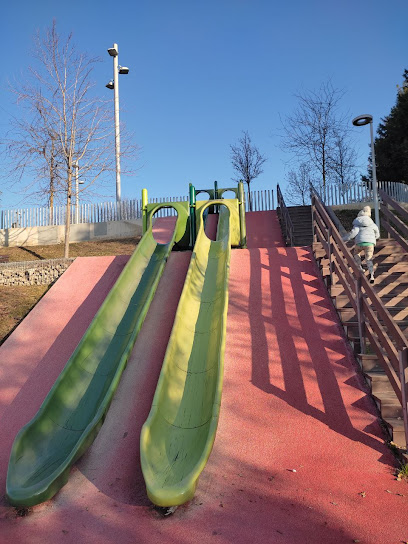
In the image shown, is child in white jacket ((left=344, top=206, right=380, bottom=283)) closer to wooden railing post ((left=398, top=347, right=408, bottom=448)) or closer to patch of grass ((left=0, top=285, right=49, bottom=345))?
wooden railing post ((left=398, top=347, right=408, bottom=448))

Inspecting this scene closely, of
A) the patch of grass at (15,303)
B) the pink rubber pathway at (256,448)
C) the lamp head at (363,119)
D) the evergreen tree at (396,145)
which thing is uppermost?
the evergreen tree at (396,145)

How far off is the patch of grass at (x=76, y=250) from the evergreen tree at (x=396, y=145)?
22.7m

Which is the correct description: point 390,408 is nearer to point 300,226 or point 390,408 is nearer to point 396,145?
point 300,226

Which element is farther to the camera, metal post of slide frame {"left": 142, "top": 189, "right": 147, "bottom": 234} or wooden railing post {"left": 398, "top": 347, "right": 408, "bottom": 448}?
metal post of slide frame {"left": 142, "top": 189, "right": 147, "bottom": 234}

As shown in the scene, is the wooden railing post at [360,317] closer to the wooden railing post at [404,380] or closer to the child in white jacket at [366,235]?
the wooden railing post at [404,380]

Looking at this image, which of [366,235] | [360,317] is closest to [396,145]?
[366,235]

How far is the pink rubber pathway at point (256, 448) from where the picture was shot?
12.3ft

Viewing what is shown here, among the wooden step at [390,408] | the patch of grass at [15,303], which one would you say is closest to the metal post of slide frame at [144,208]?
the patch of grass at [15,303]

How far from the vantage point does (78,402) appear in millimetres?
5711

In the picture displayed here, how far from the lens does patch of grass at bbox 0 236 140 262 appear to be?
16.5 m

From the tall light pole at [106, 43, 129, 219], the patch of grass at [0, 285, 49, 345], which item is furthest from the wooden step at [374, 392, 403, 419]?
the tall light pole at [106, 43, 129, 219]

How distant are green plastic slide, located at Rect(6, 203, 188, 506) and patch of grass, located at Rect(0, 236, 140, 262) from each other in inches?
330

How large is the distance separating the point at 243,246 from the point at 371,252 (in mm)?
4800

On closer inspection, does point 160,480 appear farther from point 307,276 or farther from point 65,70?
point 65,70
